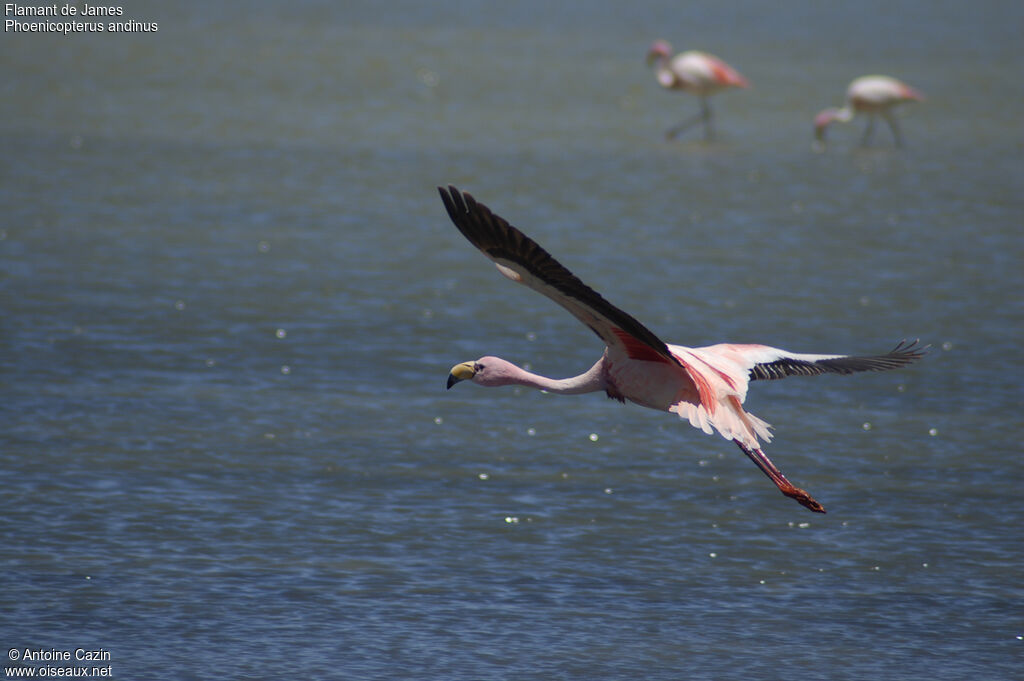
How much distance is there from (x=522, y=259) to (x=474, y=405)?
141 inches

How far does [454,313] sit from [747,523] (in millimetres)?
3662

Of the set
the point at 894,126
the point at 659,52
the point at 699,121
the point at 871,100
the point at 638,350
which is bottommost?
the point at 638,350

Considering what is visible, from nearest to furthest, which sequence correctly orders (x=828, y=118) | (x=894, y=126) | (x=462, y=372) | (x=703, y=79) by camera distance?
→ (x=462, y=372) → (x=828, y=118) → (x=894, y=126) → (x=703, y=79)

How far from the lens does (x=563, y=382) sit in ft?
21.4

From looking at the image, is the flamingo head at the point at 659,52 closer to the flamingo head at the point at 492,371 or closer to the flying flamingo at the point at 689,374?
the flying flamingo at the point at 689,374

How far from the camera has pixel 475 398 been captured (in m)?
8.98

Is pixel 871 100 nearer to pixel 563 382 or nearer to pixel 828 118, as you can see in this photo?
pixel 828 118

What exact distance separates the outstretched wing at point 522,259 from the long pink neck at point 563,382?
81 centimetres

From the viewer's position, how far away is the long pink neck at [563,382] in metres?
6.41

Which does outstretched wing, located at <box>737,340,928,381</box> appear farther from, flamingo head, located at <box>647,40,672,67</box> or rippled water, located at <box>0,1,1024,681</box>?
flamingo head, located at <box>647,40,672,67</box>

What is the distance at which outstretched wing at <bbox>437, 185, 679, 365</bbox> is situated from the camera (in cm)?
520

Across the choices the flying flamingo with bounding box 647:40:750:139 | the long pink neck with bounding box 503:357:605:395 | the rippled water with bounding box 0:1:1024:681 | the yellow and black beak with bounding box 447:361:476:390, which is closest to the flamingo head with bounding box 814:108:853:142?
the rippled water with bounding box 0:1:1024:681

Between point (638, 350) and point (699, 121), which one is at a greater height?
point (699, 121)

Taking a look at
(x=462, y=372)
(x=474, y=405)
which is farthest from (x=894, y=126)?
(x=462, y=372)
